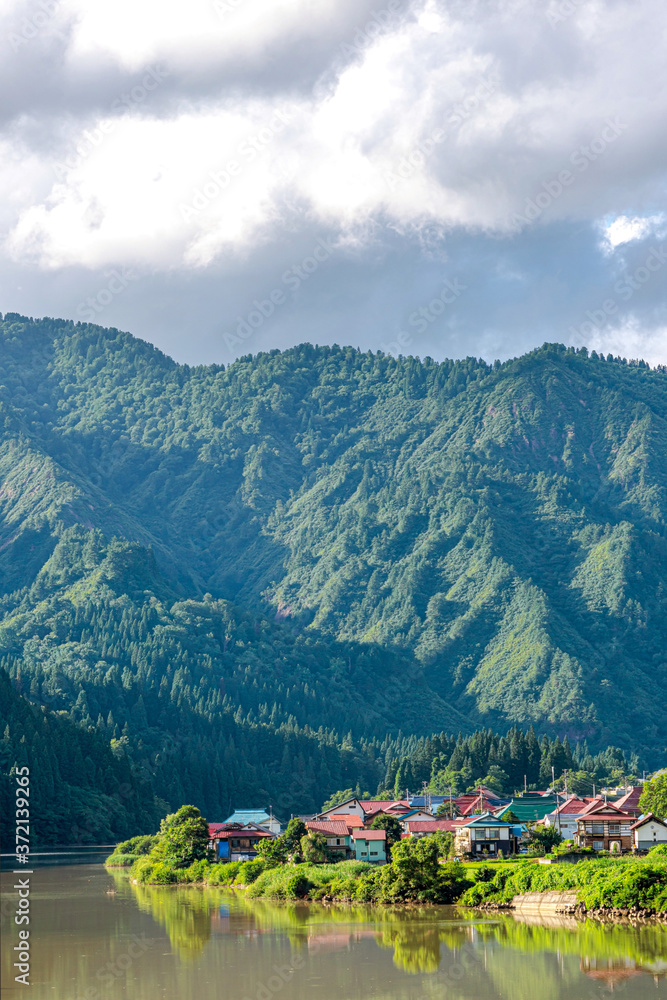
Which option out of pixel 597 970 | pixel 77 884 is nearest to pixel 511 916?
pixel 597 970

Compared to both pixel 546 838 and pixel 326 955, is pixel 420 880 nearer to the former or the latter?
pixel 326 955

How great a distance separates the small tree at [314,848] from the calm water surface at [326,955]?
55.9ft

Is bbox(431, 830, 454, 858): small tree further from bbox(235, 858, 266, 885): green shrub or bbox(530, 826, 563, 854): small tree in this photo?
bbox(235, 858, 266, 885): green shrub

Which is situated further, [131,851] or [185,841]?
[131,851]

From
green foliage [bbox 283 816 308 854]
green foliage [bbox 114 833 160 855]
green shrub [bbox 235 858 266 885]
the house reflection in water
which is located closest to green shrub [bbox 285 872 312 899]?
green shrub [bbox 235 858 266 885]

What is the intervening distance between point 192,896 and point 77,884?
15224 millimetres

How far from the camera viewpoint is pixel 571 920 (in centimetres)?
7712

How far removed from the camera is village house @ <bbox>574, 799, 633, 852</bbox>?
10591 cm

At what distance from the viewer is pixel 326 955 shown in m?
67.9

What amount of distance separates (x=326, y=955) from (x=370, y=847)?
40.7 m

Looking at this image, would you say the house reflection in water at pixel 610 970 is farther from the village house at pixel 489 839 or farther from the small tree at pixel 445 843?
the village house at pixel 489 839

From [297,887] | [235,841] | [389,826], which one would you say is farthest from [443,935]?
[235,841]

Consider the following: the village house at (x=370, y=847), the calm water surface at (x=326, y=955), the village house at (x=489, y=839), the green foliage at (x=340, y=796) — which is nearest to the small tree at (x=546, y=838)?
the village house at (x=489, y=839)

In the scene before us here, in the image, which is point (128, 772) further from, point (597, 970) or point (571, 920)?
point (597, 970)
